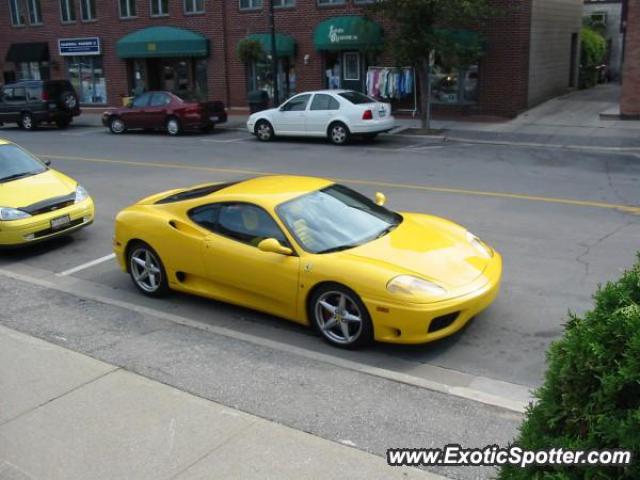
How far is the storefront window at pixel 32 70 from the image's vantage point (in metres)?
35.6

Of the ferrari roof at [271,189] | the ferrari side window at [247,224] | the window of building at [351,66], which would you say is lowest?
the ferrari side window at [247,224]

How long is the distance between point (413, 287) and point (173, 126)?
1968cm

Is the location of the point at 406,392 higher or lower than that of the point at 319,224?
lower

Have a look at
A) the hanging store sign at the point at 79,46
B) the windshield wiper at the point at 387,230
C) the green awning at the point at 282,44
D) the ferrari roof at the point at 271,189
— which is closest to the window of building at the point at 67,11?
the hanging store sign at the point at 79,46

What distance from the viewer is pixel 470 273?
6141 mm

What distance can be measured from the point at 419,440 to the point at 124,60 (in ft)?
102

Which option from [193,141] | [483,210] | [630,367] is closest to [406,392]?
[630,367]

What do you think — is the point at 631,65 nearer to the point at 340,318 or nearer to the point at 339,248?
the point at 339,248

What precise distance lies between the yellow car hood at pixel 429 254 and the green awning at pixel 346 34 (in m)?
A: 17.5

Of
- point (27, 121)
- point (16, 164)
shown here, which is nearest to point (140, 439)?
point (16, 164)

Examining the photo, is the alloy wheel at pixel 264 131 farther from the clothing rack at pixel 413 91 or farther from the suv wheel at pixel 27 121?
the suv wheel at pixel 27 121

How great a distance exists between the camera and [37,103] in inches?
1069

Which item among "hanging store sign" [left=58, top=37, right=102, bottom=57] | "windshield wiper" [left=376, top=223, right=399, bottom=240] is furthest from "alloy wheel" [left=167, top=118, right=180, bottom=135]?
"windshield wiper" [left=376, top=223, right=399, bottom=240]

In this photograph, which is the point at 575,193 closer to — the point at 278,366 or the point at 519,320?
the point at 519,320
